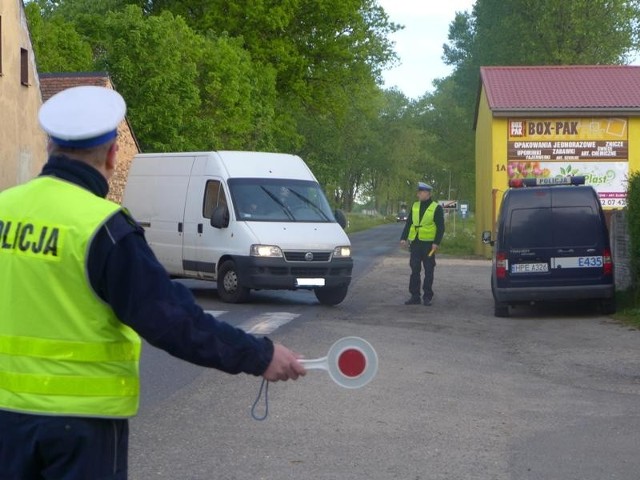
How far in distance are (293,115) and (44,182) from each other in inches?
Answer: 2127

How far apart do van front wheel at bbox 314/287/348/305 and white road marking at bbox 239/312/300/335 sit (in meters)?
1.89

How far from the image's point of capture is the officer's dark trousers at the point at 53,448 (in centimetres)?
322

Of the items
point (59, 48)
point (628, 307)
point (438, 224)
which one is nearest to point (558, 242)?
point (628, 307)

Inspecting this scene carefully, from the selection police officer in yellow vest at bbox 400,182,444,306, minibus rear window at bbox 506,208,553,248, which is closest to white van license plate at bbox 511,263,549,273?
minibus rear window at bbox 506,208,553,248

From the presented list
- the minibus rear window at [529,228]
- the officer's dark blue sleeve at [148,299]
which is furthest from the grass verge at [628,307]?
the officer's dark blue sleeve at [148,299]

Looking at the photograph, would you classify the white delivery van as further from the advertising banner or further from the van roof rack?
the advertising banner

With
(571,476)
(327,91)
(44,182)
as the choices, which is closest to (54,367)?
(44,182)

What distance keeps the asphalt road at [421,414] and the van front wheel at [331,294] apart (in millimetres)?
2849

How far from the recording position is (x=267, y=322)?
15156mm

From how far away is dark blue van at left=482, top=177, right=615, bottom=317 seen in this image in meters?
17.2

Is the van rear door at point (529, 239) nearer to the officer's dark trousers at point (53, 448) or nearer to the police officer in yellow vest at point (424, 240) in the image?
the police officer in yellow vest at point (424, 240)

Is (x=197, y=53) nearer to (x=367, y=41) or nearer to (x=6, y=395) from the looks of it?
(x=367, y=41)

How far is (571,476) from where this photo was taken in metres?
6.93

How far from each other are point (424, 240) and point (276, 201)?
97.1 inches
